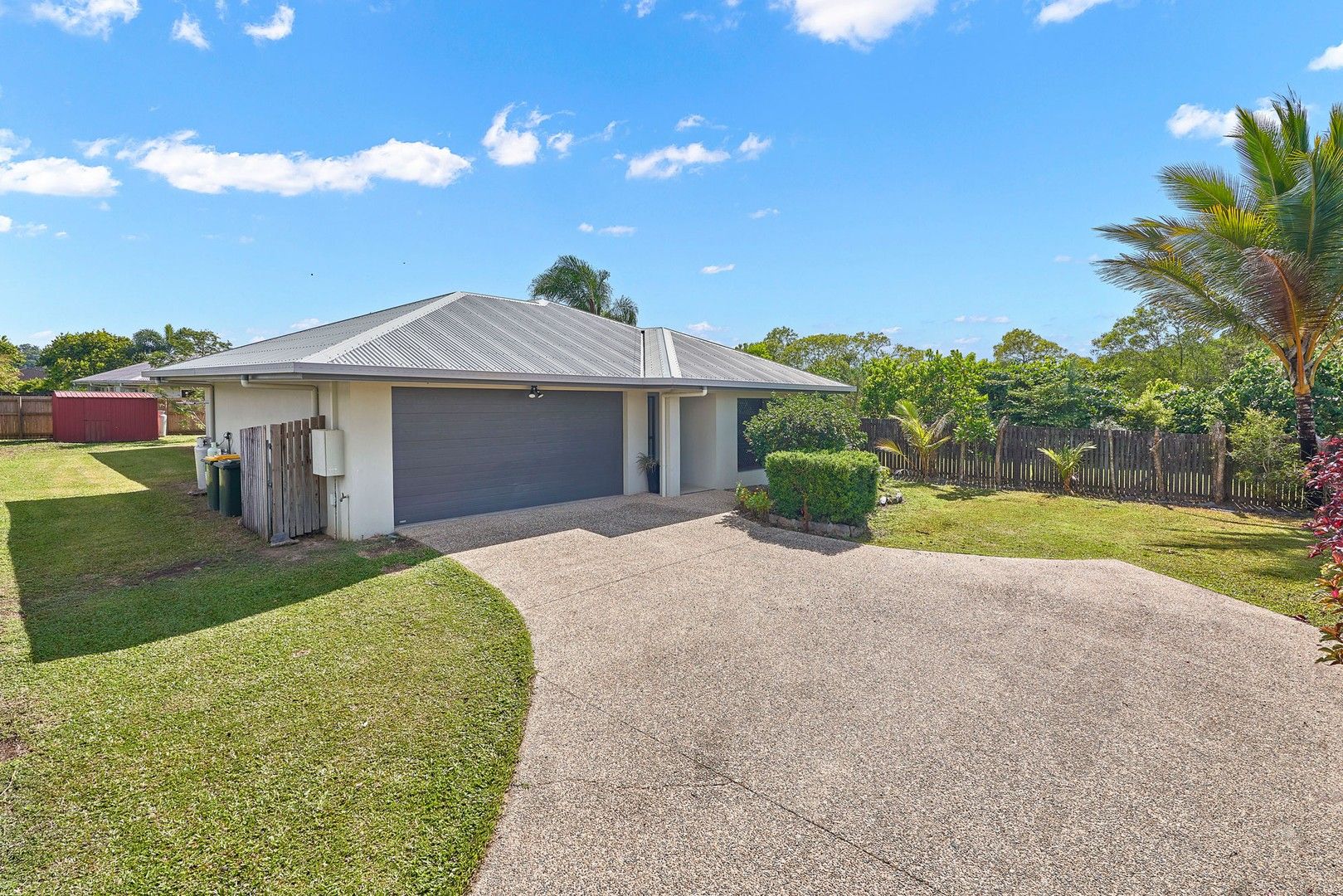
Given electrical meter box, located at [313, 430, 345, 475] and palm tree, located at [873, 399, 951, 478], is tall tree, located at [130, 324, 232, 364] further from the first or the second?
palm tree, located at [873, 399, 951, 478]

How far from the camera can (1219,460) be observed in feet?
36.9

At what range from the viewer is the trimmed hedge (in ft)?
29.5

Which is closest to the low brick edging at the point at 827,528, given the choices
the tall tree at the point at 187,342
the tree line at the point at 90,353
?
the tree line at the point at 90,353

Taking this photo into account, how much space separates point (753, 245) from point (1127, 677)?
18696 mm

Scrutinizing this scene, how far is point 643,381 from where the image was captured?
10.8 metres

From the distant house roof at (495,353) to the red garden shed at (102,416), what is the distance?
15111 mm

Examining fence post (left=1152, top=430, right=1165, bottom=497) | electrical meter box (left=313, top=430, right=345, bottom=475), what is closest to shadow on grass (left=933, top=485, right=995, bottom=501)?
fence post (left=1152, top=430, right=1165, bottom=497)

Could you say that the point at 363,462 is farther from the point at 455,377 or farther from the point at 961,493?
the point at 961,493

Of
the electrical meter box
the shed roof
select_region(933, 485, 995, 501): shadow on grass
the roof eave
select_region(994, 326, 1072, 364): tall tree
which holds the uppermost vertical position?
select_region(994, 326, 1072, 364): tall tree

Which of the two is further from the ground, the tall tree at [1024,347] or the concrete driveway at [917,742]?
the tall tree at [1024,347]

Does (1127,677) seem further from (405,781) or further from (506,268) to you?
(506,268)

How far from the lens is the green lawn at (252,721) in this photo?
8.84ft

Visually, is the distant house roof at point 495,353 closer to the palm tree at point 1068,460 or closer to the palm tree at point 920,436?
the palm tree at point 920,436

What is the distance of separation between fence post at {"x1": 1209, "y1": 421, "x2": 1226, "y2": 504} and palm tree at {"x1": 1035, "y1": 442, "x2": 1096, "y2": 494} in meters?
1.91
